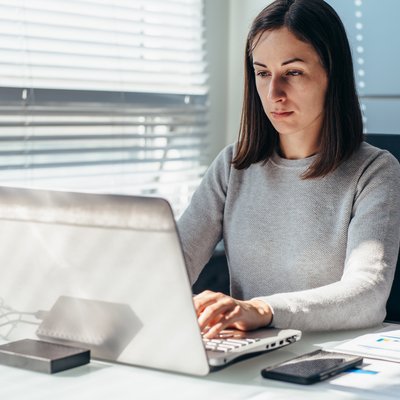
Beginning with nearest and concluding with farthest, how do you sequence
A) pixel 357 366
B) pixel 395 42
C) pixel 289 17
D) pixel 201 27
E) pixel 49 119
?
pixel 357 366, pixel 289 17, pixel 49 119, pixel 395 42, pixel 201 27

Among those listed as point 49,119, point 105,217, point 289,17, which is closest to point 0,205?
point 105,217

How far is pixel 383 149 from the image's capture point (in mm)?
2033

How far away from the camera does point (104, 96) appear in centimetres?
294

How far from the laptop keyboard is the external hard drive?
194 millimetres

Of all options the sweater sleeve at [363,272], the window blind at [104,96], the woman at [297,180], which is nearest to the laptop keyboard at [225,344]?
the sweater sleeve at [363,272]

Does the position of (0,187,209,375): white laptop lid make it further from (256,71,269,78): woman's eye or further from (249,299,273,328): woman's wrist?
(256,71,269,78): woman's eye

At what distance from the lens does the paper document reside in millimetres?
1469

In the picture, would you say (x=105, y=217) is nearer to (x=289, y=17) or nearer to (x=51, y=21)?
(x=289, y=17)

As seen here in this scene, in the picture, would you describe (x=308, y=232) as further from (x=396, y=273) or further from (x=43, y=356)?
(x=43, y=356)

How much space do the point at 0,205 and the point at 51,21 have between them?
1462 millimetres

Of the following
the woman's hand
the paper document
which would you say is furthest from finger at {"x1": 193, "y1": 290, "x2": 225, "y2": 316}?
the paper document

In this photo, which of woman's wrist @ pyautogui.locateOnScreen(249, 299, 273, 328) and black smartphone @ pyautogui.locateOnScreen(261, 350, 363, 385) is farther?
woman's wrist @ pyautogui.locateOnScreen(249, 299, 273, 328)

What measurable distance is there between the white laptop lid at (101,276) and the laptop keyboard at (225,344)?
0.08 m

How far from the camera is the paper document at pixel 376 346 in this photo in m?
1.47
